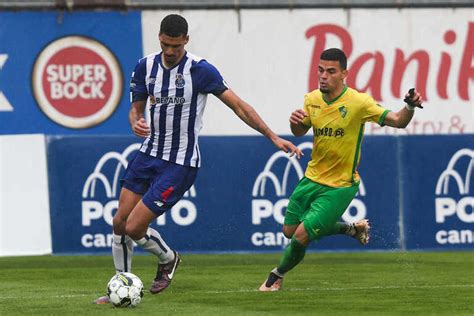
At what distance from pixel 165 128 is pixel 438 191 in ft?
19.9

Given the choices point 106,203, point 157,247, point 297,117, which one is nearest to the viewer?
point 157,247

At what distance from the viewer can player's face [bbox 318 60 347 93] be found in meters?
11.7

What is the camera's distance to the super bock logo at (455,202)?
53.2 ft

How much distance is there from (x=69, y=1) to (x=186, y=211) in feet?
22.2

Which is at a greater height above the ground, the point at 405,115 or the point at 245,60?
the point at 245,60

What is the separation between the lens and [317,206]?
38.4ft

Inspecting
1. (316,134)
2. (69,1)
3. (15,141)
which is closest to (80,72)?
(69,1)

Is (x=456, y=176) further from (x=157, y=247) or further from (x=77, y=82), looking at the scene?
(x=77, y=82)

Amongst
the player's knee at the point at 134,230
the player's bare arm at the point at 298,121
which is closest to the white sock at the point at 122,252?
the player's knee at the point at 134,230

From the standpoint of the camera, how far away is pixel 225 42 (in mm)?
21844

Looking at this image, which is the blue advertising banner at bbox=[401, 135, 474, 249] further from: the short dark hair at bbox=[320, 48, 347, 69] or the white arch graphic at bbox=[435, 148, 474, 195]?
the short dark hair at bbox=[320, 48, 347, 69]

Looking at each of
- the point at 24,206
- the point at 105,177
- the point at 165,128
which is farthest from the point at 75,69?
the point at 165,128

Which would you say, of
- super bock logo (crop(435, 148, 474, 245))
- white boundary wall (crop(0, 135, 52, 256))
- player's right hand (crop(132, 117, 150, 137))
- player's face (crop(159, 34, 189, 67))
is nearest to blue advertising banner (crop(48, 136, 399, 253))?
white boundary wall (crop(0, 135, 52, 256))

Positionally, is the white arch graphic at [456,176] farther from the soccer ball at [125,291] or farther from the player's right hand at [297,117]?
the soccer ball at [125,291]
